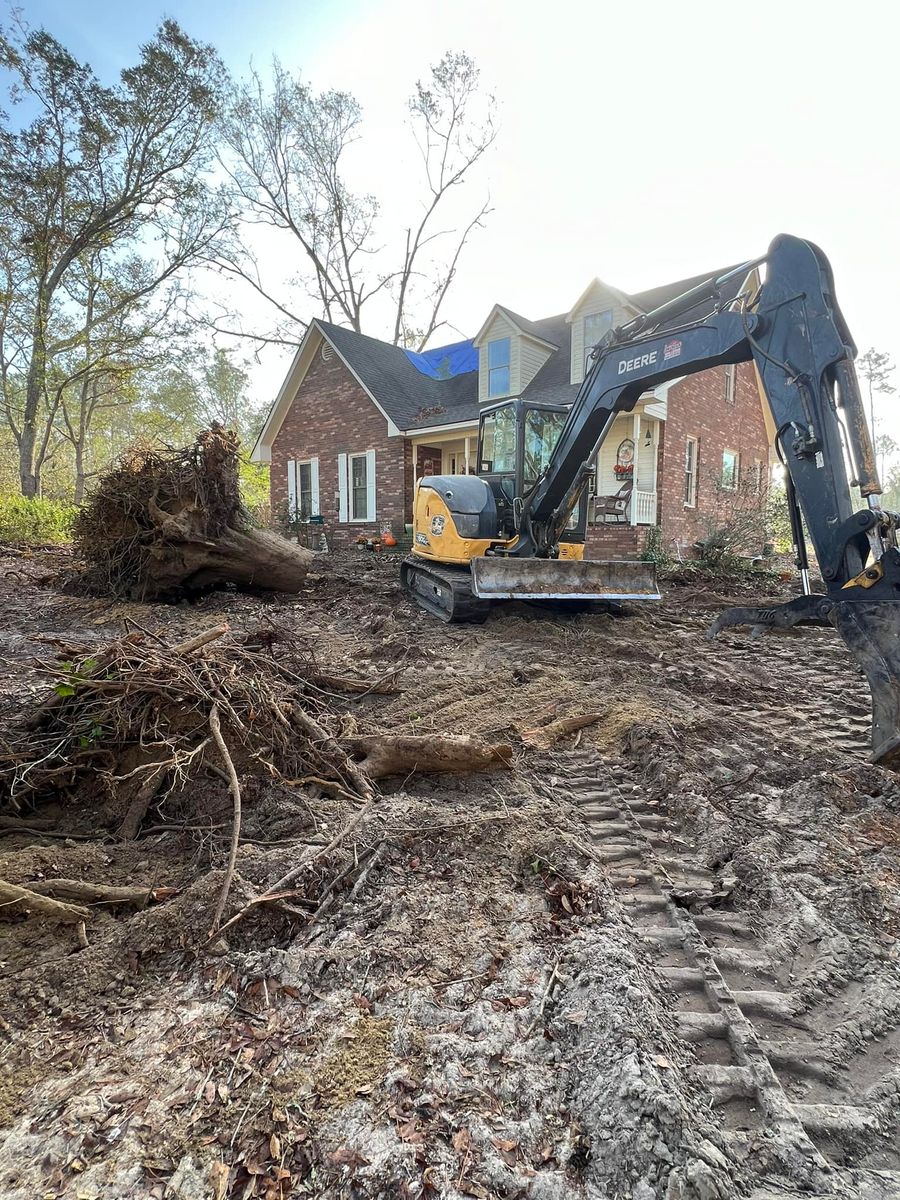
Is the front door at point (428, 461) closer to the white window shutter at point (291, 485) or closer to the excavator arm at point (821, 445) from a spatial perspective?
the white window shutter at point (291, 485)

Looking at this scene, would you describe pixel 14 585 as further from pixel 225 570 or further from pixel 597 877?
pixel 597 877

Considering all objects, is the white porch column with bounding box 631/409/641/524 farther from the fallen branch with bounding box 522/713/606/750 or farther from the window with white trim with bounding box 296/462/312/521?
the window with white trim with bounding box 296/462/312/521

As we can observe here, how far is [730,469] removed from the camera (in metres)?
16.5

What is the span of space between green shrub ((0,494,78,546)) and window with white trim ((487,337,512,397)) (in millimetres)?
11833

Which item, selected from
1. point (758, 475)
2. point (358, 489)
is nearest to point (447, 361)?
point (358, 489)

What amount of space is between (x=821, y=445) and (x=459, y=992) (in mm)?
4016

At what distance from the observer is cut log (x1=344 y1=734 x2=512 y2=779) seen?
3.38 metres

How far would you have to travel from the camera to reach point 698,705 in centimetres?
469

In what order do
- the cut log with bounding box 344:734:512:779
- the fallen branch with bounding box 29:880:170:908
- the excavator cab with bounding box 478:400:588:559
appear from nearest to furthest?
the fallen branch with bounding box 29:880:170:908, the cut log with bounding box 344:734:512:779, the excavator cab with bounding box 478:400:588:559

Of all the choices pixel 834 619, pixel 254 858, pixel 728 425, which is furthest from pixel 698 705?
pixel 728 425

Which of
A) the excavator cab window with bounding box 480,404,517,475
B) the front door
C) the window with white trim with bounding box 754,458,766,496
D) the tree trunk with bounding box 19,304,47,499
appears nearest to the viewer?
the excavator cab window with bounding box 480,404,517,475

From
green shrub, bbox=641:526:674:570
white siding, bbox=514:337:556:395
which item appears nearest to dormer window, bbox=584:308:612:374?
white siding, bbox=514:337:556:395

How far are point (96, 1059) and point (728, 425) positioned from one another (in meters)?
18.0

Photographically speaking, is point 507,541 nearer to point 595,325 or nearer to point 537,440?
point 537,440
